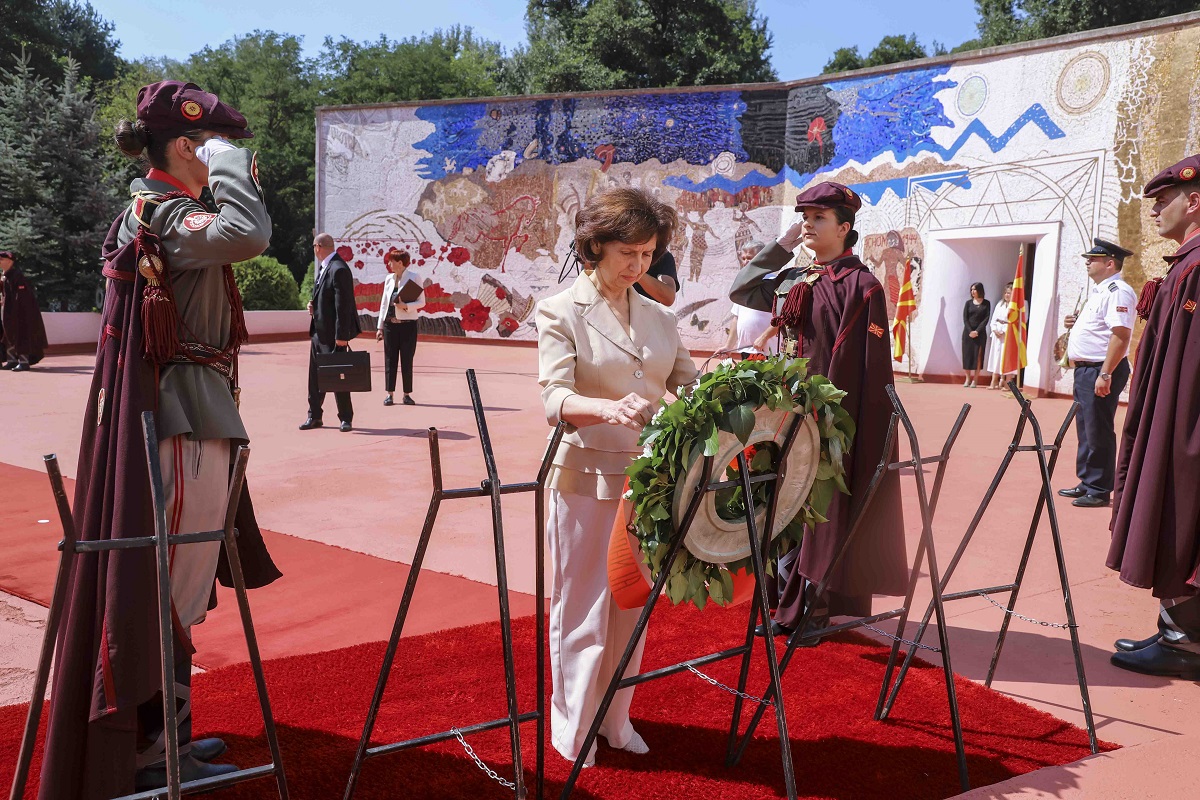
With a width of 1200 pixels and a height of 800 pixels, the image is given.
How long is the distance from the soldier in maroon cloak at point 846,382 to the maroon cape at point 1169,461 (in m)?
0.92

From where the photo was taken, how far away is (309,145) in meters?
41.2

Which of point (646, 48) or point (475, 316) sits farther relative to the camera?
point (646, 48)

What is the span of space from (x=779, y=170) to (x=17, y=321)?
13.6 m

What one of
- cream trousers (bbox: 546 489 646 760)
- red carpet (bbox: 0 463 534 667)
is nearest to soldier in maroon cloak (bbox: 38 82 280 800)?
cream trousers (bbox: 546 489 646 760)

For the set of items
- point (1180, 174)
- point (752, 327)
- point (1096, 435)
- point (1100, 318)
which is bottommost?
point (1096, 435)

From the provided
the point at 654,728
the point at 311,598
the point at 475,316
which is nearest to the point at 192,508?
the point at 654,728

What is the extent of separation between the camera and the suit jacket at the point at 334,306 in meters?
9.41

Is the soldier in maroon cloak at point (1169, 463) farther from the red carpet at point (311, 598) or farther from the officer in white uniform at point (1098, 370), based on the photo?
the officer in white uniform at point (1098, 370)

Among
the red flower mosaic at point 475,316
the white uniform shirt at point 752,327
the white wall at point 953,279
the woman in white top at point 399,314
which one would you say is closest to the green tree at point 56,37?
the red flower mosaic at point 475,316

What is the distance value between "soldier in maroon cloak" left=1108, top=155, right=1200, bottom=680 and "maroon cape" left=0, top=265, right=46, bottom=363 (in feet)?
48.2

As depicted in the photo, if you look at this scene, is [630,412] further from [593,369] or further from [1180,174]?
[1180,174]

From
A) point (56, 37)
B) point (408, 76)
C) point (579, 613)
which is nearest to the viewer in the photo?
point (579, 613)

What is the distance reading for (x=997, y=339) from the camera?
15.5 metres

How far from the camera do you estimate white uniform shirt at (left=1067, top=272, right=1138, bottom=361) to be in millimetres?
7258
